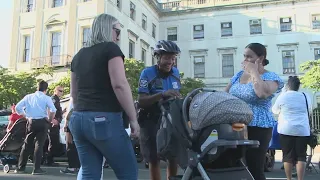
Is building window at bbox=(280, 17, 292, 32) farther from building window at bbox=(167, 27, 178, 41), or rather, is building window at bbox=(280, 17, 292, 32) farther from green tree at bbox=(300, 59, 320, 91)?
building window at bbox=(167, 27, 178, 41)

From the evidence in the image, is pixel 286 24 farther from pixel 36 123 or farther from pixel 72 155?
pixel 36 123

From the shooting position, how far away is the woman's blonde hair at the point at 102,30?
10.8 feet

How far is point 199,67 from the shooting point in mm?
39062

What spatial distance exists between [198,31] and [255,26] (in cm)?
596

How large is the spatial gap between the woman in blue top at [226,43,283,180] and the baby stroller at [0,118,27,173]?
6.35 metres

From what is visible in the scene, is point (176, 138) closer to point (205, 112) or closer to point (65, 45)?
point (205, 112)

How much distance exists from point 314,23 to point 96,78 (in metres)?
37.0

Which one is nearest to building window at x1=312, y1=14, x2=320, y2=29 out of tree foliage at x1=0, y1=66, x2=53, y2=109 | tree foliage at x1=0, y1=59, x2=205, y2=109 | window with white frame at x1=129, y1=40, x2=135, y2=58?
window with white frame at x1=129, y1=40, x2=135, y2=58

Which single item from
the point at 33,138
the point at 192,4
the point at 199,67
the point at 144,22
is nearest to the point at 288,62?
the point at 199,67

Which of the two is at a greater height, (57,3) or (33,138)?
(57,3)

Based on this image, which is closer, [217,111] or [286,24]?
[217,111]

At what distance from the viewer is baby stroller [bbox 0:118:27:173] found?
8.57 m

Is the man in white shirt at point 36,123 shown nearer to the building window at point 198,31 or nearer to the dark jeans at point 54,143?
the dark jeans at point 54,143

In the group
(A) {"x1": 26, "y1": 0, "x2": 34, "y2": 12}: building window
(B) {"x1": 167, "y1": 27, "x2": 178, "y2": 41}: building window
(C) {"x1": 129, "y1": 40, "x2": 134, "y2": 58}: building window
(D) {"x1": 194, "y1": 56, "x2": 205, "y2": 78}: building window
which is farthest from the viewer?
(B) {"x1": 167, "y1": 27, "x2": 178, "y2": 41}: building window
